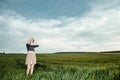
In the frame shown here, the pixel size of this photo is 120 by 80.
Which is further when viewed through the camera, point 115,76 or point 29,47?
point 29,47

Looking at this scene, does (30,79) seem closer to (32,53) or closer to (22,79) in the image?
(22,79)

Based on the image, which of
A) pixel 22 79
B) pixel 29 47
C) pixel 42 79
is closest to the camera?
pixel 42 79

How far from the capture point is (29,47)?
16922 mm

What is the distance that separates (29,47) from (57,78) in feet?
10.4

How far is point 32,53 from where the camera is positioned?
55.7 feet

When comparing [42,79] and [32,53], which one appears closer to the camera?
[42,79]

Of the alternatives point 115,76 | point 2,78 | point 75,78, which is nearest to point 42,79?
point 75,78

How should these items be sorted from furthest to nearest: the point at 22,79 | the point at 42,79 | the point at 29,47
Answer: the point at 29,47
the point at 22,79
the point at 42,79

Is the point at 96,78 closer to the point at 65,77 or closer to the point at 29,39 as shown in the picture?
the point at 65,77

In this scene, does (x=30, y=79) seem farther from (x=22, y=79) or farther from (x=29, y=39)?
(x=29, y=39)

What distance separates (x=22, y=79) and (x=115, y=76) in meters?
5.20

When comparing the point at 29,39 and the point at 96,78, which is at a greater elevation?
the point at 29,39

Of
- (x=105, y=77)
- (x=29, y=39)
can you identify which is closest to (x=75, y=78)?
(x=105, y=77)

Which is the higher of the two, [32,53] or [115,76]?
[32,53]
